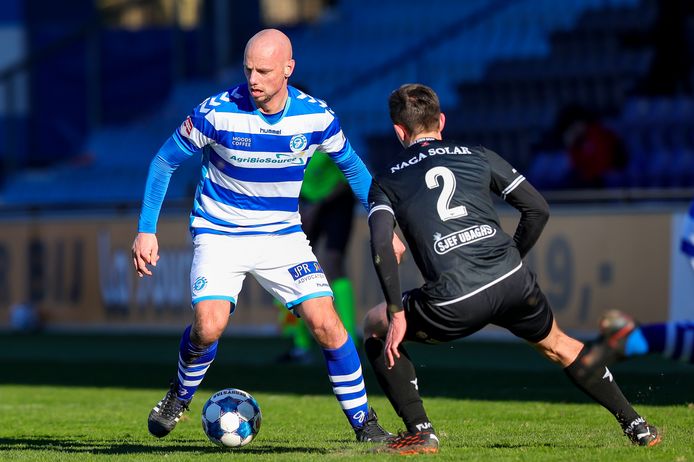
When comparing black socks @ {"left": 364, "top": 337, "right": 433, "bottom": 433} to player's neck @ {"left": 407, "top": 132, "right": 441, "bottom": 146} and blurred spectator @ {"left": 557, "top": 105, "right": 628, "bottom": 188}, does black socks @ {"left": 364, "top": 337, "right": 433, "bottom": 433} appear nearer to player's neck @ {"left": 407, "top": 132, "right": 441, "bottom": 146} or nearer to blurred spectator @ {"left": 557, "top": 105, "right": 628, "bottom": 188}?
player's neck @ {"left": 407, "top": 132, "right": 441, "bottom": 146}

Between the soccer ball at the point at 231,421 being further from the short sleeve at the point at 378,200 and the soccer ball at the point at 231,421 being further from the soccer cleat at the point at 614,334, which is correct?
the soccer cleat at the point at 614,334

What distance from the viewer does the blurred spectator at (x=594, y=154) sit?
1569 cm

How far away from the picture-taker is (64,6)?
23.0 metres

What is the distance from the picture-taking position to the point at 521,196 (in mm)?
6551

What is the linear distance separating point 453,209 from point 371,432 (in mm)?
1364

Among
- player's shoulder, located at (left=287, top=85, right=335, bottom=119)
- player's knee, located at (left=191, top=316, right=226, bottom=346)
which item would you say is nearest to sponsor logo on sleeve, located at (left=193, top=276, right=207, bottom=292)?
player's knee, located at (left=191, top=316, right=226, bottom=346)

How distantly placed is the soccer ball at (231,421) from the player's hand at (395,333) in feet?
3.90

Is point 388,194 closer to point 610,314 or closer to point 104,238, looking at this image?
point 610,314

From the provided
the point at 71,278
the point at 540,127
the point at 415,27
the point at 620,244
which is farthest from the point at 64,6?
the point at 620,244

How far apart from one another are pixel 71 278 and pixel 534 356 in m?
6.61

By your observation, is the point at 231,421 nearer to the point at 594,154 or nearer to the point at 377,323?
the point at 377,323

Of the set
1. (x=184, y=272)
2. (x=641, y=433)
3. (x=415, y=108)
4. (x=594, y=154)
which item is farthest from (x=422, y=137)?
(x=184, y=272)

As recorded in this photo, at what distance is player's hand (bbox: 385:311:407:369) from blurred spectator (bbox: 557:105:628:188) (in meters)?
9.64

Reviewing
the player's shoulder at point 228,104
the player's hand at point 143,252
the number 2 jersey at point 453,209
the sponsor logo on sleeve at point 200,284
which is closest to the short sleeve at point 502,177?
the number 2 jersey at point 453,209
